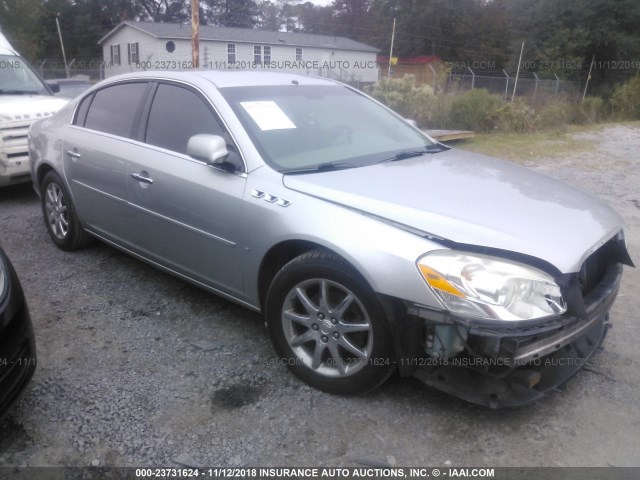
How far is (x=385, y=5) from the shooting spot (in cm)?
5597

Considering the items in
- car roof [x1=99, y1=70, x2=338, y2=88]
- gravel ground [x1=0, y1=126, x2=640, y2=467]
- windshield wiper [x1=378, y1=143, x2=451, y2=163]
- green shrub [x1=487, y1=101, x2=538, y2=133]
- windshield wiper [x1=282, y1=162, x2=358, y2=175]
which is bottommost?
gravel ground [x1=0, y1=126, x2=640, y2=467]

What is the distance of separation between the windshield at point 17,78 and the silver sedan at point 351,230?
3.85 meters

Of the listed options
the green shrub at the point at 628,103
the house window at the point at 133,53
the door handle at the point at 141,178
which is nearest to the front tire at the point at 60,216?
the door handle at the point at 141,178

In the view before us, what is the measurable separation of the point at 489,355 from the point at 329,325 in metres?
0.80

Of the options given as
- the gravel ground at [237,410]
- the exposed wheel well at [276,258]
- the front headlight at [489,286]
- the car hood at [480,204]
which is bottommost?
the gravel ground at [237,410]

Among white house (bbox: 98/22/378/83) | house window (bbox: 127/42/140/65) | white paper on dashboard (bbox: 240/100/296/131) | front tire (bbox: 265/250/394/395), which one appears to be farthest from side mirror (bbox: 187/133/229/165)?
house window (bbox: 127/42/140/65)

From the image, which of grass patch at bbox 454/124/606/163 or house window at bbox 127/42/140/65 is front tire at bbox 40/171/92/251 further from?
house window at bbox 127/42/140/65

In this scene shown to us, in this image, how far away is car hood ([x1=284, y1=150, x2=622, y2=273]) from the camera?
7.96ft

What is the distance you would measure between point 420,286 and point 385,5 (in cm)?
5927

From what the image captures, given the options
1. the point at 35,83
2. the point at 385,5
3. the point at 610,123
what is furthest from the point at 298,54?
the point at 35,83

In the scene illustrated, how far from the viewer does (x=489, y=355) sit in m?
2.26

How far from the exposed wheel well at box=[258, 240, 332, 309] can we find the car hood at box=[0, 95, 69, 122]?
4796mm

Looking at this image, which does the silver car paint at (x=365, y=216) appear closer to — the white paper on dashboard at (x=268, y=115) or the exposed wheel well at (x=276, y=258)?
the exposed wheel well at (x=276, y=258)

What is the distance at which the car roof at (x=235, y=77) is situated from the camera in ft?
11.7
